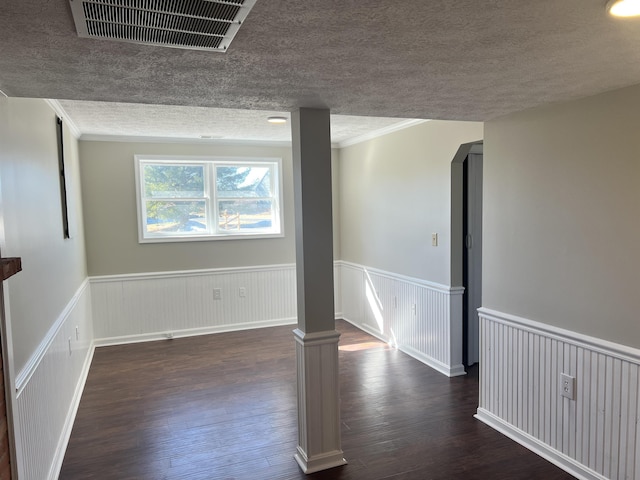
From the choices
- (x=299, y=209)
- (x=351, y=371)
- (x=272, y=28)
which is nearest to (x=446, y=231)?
(x=351, y=371)

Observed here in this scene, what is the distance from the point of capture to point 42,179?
283 centimetres

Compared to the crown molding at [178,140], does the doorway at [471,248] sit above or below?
below

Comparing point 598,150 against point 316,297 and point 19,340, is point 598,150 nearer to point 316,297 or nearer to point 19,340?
point 316,297

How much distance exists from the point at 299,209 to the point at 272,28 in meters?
1.28

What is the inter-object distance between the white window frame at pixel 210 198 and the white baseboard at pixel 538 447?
137 inches

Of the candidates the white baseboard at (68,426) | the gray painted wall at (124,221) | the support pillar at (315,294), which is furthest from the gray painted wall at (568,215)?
the gray painted wall at (124,221)

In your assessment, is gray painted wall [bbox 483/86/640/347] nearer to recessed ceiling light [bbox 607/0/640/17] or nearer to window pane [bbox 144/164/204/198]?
recessed ceiling light [bbox 607/0/640/17]

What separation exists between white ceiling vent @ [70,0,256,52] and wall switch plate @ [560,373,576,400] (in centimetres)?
252

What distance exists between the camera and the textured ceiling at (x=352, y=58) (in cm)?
133

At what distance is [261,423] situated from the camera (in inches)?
127

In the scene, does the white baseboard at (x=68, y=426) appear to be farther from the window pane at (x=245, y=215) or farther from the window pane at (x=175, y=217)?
the window pane at (x=245, y=215)

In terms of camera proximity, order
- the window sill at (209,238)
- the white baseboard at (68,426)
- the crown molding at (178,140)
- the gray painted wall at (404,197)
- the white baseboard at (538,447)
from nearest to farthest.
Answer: the white baseboard at (538,447), the white baseboard at (68,426), the gray painted wall at (404,197), the crown molding at (178,140), the window sill at (209,238)

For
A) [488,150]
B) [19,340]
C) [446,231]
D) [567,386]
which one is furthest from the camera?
[446,231]

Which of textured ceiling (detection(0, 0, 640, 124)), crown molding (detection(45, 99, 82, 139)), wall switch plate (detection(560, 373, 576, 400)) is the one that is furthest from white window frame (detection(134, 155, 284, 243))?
wall switch plate (detection(560, 373, 576, 400))
